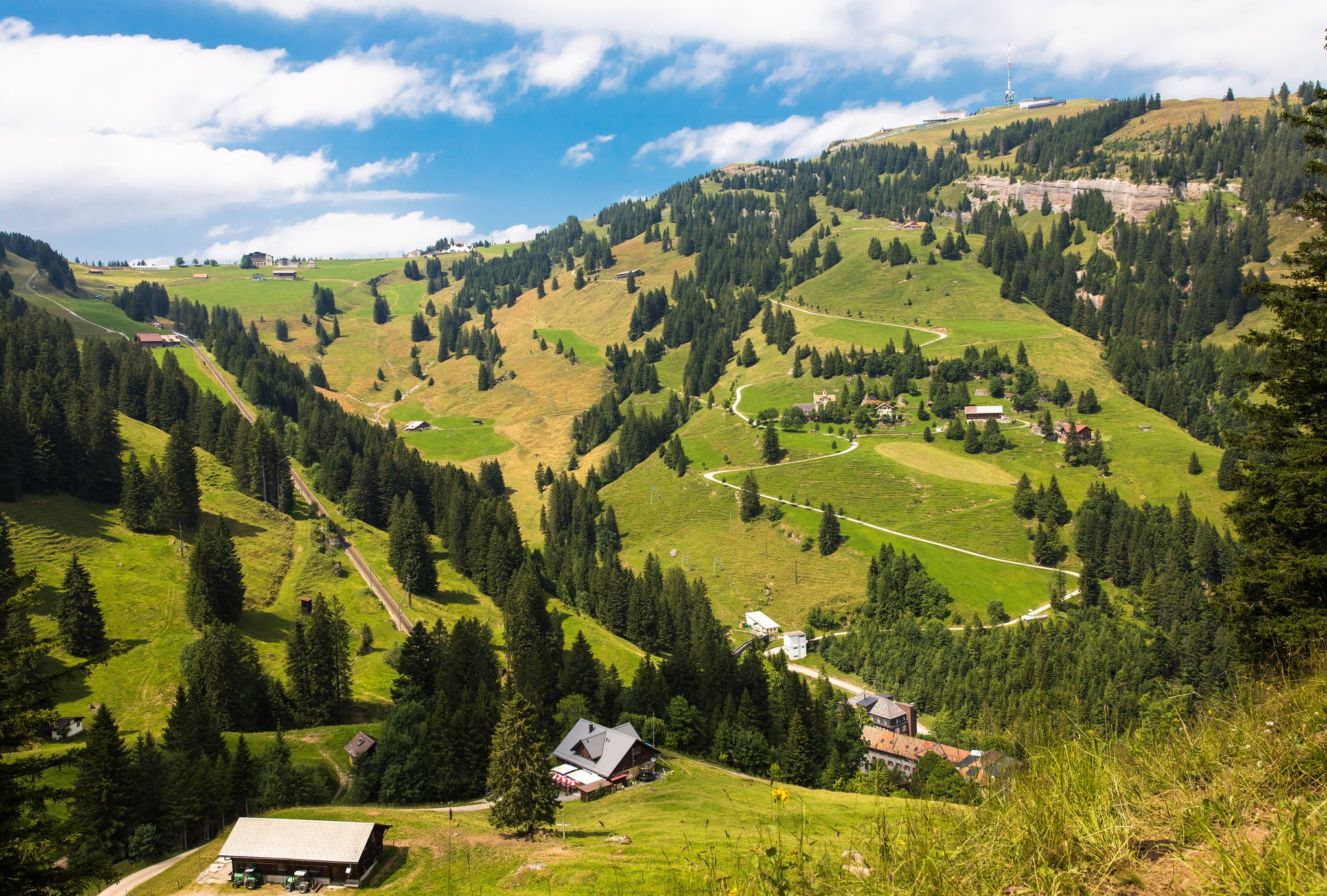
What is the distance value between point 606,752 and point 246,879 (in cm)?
3184

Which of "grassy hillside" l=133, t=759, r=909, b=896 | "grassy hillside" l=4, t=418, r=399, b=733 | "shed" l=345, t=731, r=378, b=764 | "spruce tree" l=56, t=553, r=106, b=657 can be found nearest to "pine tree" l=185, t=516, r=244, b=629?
"grassy hillside" l=4, t=418, r=399, b=733

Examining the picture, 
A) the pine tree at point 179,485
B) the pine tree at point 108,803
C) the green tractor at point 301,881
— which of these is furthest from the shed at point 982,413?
the pine tree at point 108,803

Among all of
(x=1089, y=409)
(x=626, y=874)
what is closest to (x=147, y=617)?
(x=626, y=874)

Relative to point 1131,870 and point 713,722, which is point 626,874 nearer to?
point 1131,870

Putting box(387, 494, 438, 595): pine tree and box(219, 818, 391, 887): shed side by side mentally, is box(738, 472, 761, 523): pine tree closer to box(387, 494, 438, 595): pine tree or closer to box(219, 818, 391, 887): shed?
box(387, 494, 438, 595): pine tree

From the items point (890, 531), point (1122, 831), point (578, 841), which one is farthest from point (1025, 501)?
point (1122, 831)

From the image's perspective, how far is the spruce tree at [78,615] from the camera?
80938 millimetres

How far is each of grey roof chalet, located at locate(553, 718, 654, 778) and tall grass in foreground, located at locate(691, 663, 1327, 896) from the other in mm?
63683

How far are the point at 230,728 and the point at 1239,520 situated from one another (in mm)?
84594

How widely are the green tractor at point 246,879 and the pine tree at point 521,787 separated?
46.0 ft

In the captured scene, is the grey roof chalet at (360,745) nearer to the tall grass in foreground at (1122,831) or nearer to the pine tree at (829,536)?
the tall grass in foreground at (1122,831)

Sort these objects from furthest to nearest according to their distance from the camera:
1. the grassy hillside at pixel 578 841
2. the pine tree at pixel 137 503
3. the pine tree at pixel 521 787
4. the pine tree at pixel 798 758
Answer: the pine tree at pixel 137 503 → the pine tree at pixel 798 758 → the pine tree at pixel 521 787 → the grassy hillside at pixel 578 841

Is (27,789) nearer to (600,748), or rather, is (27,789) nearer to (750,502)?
(600,748)

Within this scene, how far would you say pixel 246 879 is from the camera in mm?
45000
